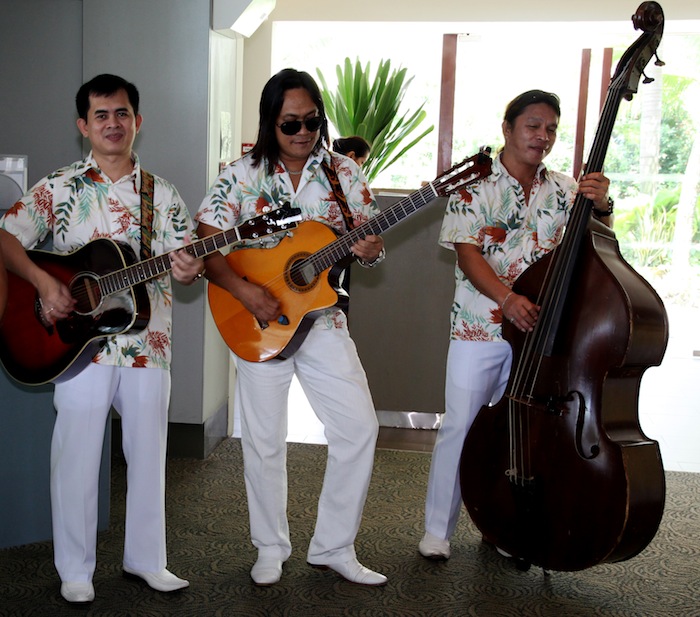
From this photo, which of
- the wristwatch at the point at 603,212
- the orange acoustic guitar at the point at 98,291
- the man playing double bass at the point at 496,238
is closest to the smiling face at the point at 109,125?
the orange acoustic guitar at the point at 98,291

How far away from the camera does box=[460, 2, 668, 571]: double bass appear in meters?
2.45

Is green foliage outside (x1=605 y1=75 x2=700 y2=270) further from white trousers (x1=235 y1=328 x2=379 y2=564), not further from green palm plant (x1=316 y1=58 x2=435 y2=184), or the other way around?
white trousers (x1=235 y1=328 x2=379 y2=564)

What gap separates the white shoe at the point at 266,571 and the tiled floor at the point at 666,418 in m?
1.74

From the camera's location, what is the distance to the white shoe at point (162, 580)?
2.79 m

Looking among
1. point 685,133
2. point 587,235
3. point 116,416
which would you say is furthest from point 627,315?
point 685,133

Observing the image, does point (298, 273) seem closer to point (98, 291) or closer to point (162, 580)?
point (98, 291)

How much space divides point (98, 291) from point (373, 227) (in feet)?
2.76

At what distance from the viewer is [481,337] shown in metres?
2.98

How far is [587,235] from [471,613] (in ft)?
3.95

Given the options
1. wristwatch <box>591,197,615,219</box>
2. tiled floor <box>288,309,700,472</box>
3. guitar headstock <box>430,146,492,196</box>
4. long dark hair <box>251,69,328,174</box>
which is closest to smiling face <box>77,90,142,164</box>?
long dark hair <box>251,69,328,174</box>

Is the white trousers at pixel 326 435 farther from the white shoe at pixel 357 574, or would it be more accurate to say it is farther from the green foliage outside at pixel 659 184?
the green foliage outside at pixel 659 184

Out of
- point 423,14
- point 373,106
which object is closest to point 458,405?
point 373,106

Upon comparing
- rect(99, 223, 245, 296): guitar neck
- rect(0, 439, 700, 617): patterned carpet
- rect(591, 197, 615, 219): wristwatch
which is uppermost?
rect(591, 197, 615, 219): wristwatch

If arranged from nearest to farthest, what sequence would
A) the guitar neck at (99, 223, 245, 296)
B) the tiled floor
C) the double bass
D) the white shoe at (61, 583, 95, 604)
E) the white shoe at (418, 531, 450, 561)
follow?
the double bass → the guitar neck at (99, 223, 245, 296) → the white shoe at (61, 583, 95, 604) → the white shoe at (418, 531, 450, 561) → the tiled floor
